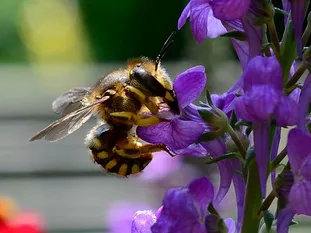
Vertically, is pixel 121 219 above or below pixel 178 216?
below

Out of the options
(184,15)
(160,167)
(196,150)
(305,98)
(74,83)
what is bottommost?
(74,83)

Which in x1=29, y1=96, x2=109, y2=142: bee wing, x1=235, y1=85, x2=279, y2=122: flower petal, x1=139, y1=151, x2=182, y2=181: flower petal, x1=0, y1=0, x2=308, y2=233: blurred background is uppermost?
x1=235, y1=85, x2=279, y2=122: flower petal

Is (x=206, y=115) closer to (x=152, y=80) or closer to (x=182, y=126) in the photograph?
(x=182, y=126)

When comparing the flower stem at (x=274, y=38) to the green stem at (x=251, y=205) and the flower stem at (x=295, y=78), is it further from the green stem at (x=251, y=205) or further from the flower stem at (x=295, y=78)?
the green stem at (x=251, y=205)

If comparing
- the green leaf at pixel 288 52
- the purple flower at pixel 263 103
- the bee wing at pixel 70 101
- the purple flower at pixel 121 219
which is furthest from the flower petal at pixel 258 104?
the purple flower at pixel 121 219

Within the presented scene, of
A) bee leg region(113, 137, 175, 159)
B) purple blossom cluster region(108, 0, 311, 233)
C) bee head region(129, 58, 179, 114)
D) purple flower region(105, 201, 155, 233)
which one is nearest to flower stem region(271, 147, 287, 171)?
purple blossom cluster region(108, 0, 311, 233)

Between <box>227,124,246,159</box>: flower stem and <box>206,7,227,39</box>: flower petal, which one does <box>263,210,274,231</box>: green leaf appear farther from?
<box>206,7,227,39</box>: flower petal

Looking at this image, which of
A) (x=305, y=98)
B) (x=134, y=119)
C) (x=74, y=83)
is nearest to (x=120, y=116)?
(x=134, y=119)
